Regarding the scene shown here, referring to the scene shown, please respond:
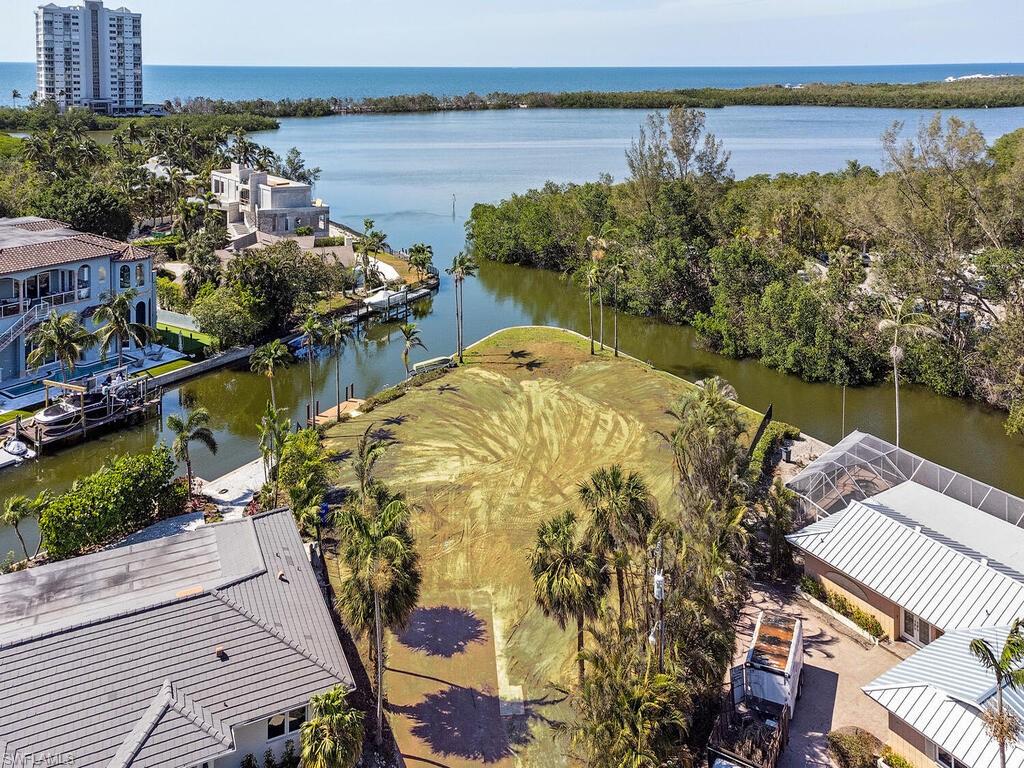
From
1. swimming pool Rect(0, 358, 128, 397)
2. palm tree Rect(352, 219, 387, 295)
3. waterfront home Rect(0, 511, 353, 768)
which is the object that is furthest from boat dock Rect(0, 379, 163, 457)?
palm tree Rect(352, 219, 387, 295)

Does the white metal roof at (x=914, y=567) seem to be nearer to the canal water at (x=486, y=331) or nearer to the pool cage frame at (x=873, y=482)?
the pool cage frame at (x=873, y=482)

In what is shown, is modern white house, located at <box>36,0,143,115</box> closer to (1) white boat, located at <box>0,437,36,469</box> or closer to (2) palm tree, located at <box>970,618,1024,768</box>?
(1) white boat, located at <box>0,437,36,469</box>

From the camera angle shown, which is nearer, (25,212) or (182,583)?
(182,583)

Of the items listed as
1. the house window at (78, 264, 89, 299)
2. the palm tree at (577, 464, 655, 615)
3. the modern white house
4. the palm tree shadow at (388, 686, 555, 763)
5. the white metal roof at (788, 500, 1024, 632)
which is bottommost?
the palm tree shadow at (388, 686, 555, 763)

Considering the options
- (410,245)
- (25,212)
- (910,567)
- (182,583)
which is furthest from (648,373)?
(25,212)

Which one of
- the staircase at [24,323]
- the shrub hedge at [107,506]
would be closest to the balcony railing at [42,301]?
the staircase at [24,323]

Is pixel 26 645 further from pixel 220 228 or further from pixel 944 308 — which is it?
pixel 220 228

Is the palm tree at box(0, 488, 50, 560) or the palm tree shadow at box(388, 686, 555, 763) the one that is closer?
the palm tree shadow at box(388, 686, 555, 763)
